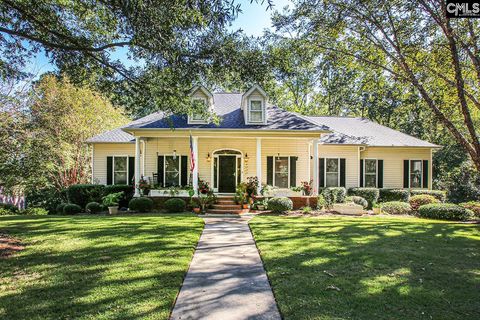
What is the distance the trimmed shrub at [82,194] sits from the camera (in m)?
14.5

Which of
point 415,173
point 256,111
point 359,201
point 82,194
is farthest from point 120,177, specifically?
point 415,173

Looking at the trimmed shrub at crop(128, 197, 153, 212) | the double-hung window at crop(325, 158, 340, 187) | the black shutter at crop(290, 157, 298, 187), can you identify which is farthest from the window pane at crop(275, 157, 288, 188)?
the trimmed shrub at crop(128, 197, 153, 212)

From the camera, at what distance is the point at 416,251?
262 inches

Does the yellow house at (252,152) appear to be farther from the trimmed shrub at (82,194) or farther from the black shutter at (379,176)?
the trimmed shrub at (82,194)

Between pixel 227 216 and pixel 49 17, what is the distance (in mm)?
8853

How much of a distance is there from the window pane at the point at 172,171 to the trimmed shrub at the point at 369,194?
1032cm

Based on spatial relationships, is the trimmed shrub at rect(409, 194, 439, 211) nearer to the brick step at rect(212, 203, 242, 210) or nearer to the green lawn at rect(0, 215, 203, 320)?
the brick step at rect(212, 203, 242, 210)

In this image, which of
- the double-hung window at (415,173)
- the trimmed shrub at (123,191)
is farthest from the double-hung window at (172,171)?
the double-hung window at (415,173)

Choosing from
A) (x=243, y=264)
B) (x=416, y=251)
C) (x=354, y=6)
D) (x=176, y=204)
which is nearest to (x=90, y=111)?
(x=176, y=204)

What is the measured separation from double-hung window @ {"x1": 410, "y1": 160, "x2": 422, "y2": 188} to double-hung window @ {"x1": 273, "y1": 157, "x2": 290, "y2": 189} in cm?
832

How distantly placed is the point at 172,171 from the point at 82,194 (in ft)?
15.1

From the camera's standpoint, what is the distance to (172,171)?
16562 mm

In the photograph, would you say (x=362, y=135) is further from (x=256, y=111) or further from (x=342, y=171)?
(x=256, y=111)

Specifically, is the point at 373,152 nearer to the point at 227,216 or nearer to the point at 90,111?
the point at 227,216
